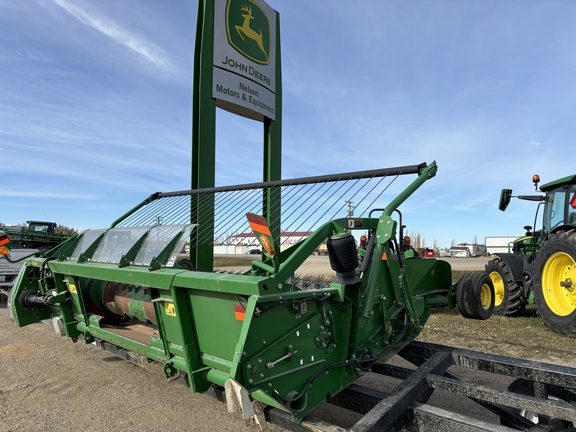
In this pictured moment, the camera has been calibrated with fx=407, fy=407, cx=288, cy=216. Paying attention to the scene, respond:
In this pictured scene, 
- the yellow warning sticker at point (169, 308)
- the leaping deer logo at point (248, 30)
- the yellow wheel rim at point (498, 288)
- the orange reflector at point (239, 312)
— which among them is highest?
the leaping deer logo at point (248, 30)

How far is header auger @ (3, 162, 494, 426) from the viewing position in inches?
93.8

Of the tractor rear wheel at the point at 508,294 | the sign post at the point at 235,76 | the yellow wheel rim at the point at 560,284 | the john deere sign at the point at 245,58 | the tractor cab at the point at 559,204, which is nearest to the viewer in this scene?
the yellow wheel rim at the point at 560,284

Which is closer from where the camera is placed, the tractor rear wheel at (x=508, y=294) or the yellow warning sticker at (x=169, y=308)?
the yellow warning sticker at (x=169, y=308)

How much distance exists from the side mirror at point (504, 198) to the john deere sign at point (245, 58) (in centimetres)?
499

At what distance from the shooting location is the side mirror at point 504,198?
705cm

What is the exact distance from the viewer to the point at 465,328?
646 cm

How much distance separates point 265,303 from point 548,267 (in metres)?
5.43

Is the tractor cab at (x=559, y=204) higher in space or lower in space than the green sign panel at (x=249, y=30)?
lower

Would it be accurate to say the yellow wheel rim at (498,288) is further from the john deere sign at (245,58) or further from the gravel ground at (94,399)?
the gravel ground at (94,399)

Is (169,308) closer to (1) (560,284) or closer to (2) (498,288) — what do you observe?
(1) (560,284)

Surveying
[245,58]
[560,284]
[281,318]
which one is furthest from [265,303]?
[245,58]

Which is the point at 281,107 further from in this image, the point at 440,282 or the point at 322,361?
the point at 322,361

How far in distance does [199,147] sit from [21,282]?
12.1 ft

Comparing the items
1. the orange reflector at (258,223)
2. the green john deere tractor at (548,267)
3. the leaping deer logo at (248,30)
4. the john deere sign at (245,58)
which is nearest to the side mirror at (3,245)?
the orange reflector at (258,223)
